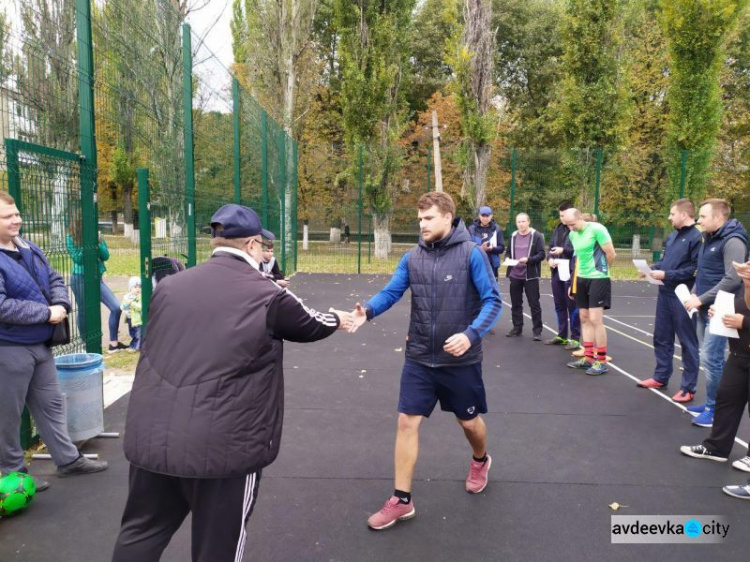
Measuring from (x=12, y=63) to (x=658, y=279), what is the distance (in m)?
5.95

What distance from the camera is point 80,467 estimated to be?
4.01 metres

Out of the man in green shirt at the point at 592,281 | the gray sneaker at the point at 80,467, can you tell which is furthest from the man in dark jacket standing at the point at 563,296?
the gray sneaker at the point at 80,467

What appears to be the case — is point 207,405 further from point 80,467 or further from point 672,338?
point 672,338

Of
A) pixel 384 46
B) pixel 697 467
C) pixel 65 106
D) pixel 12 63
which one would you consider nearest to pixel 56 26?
pixel 65 106

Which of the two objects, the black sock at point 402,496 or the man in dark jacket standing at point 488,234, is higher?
the man in dark jacket standing at point 488,234

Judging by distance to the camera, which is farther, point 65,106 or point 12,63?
point 65,106

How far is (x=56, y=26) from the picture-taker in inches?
187

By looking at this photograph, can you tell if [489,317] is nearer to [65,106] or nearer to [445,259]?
[445,259]

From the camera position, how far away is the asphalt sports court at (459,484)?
3197 millimetres

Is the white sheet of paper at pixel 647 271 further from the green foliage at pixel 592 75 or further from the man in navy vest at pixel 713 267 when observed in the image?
the green foliage at pixel 592 75

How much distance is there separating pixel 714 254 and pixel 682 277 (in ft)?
2.05

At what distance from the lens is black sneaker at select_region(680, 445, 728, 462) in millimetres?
4422

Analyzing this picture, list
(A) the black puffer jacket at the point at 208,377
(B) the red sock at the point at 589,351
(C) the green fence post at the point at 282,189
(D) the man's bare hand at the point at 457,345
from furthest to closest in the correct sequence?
(C) the green fence post at the point at 282,189 → (B) the red sock at the point at 589,351 → (D) the man's bare hand at the point at 457,345 → (A) the black puffer jacket at the point at 208,377

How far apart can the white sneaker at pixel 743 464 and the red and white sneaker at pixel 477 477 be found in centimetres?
197
